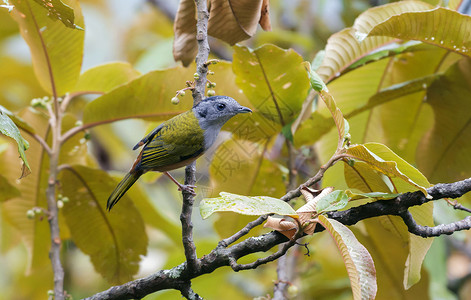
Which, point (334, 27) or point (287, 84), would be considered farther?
point (334, 27)

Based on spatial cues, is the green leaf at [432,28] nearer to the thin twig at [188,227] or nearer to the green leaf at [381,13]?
the green leaf at [381,13]

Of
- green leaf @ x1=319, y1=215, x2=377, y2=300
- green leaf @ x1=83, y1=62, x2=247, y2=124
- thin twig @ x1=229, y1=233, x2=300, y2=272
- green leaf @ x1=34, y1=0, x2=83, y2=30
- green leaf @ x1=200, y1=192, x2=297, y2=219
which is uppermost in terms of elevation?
green leaf @ x1=83, y1=62, x2=247, y2=124

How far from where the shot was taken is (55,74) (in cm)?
230

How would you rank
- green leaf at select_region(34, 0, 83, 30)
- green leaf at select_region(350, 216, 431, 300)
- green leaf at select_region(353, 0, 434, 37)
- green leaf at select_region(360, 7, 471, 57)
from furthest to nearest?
1. green leaf at select_region(350, 216, 431, 300)
2. green leaf at select_region(353, 0, 434, 37)
3. green leaf at select_region(360, 7, 471, 57)
4. green leaf at select_region(34, 0, 83, 30)

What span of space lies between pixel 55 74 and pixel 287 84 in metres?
0.99

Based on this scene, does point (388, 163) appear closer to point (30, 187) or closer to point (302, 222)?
point (302, 222)

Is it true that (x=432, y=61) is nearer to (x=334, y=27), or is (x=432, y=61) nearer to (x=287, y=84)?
(x=287, y=84)

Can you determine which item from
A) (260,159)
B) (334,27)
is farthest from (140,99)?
(334,27)

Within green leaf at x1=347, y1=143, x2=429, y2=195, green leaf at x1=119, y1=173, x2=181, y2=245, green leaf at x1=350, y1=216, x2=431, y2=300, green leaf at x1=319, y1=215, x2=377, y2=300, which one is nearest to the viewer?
green leaf at x1=319, y1=215, x2=377, y2=300

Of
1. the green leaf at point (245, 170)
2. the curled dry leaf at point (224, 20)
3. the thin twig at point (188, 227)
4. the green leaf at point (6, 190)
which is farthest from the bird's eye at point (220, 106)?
the green leaf at point (6, 190)

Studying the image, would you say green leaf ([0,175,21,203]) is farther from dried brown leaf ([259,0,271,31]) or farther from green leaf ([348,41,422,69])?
green leaf ([348,41,422,69])

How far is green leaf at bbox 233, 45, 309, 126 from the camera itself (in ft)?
6.94

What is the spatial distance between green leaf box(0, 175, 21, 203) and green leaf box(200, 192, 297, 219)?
3.96 ft

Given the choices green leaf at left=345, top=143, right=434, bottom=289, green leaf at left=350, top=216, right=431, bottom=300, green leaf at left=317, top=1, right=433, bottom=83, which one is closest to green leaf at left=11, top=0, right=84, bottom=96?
green leaf at left=317, top=1, right=433, bottom=83
